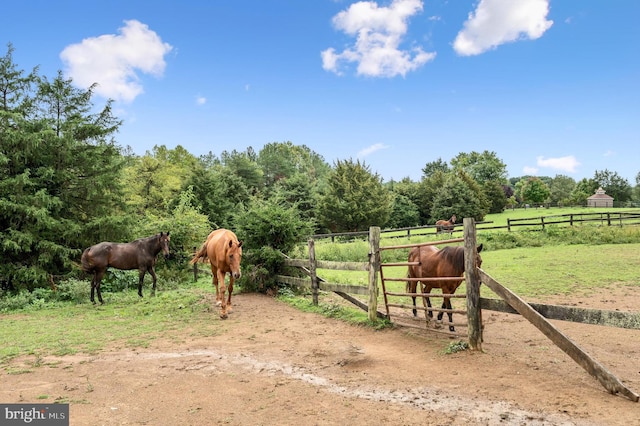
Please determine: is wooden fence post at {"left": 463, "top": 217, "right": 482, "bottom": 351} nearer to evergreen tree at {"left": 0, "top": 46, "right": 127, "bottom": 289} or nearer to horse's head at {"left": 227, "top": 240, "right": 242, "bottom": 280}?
horse's head at {"left": 227, "top": 240, "right": 242, "bottom": 280}

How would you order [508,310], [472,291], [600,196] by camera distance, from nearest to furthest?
[508,310] < [472,291] < [600,196]

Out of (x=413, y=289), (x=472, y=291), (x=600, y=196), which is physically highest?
(x=600, y=196)

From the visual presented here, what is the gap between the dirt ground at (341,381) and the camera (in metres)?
3.65

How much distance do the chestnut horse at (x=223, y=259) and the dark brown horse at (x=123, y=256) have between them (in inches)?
88.2

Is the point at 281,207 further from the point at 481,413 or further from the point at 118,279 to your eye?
the point at 481,413

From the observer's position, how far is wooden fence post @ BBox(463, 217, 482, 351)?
5.36 metres

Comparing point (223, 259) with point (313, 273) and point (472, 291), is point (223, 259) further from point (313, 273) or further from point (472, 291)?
point (472, 291)

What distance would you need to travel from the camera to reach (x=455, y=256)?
6.43m

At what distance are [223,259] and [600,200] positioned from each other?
80.8 meters

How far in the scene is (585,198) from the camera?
72.4 meters

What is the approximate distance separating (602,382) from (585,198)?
271ft

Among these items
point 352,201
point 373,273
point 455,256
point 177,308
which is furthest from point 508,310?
point 352,201

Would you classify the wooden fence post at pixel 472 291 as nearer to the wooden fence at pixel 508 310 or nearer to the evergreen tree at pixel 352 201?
the wooden fence at pixel 508 310

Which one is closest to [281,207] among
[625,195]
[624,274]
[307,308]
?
[307,308]
